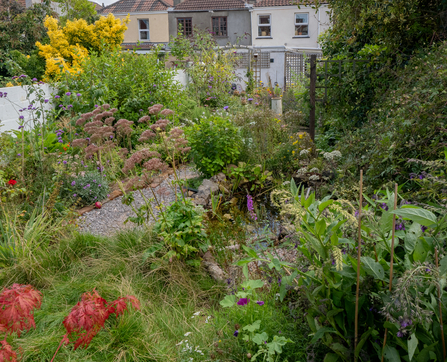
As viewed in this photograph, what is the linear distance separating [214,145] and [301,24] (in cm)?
1920

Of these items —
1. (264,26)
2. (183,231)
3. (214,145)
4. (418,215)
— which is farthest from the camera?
(264,26)

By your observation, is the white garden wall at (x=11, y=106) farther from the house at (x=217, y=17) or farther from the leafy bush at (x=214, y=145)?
the house at (x=217, y=17)

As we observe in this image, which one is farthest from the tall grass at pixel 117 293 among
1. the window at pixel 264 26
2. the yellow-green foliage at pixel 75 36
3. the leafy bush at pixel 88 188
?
the window at pixel 264 26

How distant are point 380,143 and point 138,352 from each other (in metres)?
2.69

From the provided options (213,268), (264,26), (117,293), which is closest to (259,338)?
(117,293)

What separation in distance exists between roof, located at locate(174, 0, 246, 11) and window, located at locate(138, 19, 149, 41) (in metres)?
2.26

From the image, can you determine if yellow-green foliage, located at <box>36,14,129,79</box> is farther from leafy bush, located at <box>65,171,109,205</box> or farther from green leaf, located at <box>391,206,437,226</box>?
green leaf, located at <box>391,206,437,226</box>

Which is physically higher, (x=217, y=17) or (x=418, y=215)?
(x=217, y=17)

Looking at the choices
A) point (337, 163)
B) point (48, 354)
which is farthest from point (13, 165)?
point (337, 163)

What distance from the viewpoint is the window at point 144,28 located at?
2532 centimetres

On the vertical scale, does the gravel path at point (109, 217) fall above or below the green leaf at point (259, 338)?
below

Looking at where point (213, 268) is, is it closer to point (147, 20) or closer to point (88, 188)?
point (88, 188)

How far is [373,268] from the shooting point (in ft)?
4.48

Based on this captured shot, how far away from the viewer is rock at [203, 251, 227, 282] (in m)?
3.01
